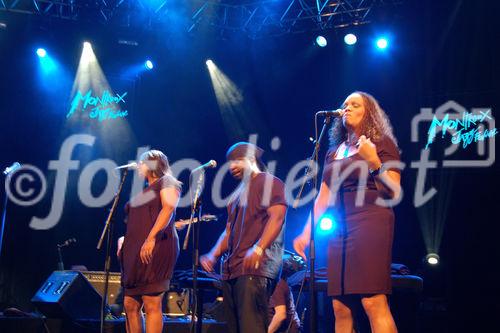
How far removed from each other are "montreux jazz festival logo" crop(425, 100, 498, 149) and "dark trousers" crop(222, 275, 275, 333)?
21.8 ft

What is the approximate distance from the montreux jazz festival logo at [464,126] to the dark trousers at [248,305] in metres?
6.65

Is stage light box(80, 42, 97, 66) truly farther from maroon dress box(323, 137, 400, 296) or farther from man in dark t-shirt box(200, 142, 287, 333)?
maroon dress box(323, 137, 400, 296)

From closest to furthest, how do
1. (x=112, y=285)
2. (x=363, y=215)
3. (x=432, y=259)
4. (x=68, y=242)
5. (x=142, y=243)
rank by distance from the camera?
(x=363, y=215), (x=142, y=243), (x=112, y=285), (x=68, y=242), (x=432, y=259)

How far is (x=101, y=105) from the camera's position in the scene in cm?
1046

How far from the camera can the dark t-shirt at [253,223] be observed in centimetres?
380

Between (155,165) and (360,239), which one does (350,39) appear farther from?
(360,239)

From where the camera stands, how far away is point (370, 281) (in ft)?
10.3

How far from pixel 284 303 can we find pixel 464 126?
16.7 feet

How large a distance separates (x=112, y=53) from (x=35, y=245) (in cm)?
372

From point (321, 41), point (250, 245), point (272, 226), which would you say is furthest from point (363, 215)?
point (321, 41)

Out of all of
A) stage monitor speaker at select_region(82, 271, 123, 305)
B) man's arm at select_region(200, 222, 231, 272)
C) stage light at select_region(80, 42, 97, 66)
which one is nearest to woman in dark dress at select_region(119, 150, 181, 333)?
man's arm at select_region(200, 222, 231, 272)

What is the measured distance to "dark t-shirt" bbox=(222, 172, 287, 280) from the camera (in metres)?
3.80

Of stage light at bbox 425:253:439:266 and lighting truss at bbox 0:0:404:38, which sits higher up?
lighting truss at bbox 0:0:404:38

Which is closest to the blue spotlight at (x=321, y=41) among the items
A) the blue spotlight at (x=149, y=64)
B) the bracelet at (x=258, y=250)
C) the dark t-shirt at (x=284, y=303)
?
the blue spotlight at (x=149, y=64)
